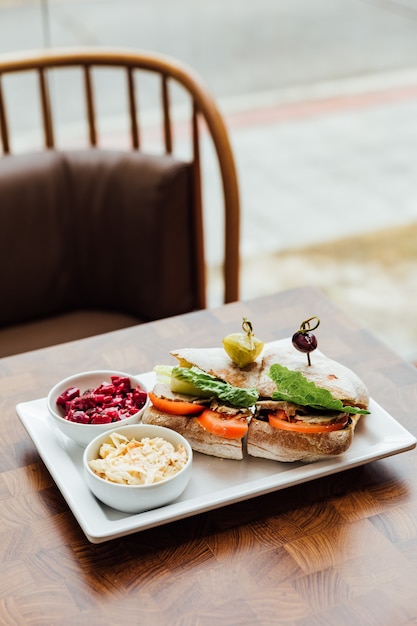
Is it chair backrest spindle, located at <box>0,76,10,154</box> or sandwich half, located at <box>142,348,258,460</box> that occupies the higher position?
chair backrest spindle, located at <box>0,76,10,154</box>

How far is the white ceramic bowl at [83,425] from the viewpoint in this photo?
48.1 inches

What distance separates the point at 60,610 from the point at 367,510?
404 millimetres

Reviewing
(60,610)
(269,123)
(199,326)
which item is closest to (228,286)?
(199,326)

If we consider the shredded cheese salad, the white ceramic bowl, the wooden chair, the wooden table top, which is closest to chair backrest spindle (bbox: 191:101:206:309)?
the wooden chair

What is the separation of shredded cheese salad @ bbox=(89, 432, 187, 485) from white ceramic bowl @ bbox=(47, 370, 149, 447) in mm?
41

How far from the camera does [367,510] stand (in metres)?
1.17

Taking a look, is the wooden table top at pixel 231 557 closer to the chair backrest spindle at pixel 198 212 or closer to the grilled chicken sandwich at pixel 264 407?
the grilled chicken sandwich at pixel 264 407

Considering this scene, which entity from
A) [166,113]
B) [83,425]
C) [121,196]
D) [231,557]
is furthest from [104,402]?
[166,113]

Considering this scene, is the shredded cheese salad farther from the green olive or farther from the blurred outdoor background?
the blurred outdoor background

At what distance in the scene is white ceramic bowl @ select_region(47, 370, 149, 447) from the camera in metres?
1.22

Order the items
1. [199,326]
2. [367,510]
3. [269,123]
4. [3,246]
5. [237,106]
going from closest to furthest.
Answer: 1. [367,510]
2. [199,326]
3. [3,246]
4. [237,106]
5. [269,123]

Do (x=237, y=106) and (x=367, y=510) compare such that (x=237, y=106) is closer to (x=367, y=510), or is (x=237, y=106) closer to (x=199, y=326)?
(x=199, y=326)

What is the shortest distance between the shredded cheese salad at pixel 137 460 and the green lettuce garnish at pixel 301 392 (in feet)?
0.51

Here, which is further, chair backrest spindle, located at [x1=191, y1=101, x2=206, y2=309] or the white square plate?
chair backrest spindle, located at [x1=191, y1=101, x2=206, y2=309]
